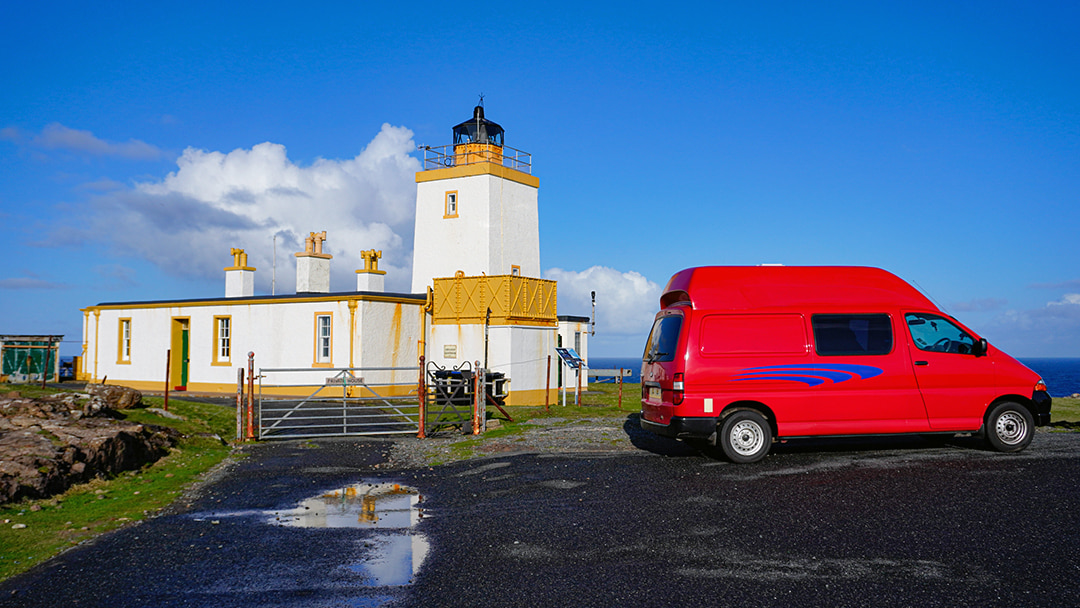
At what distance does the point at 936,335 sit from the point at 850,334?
129cm

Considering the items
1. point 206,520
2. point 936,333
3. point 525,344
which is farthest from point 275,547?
point 525,344

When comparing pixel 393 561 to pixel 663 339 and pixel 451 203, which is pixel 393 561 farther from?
pixel 451 203

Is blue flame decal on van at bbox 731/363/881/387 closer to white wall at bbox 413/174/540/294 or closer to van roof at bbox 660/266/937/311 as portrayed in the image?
van roof at bbox 660/266/937/311

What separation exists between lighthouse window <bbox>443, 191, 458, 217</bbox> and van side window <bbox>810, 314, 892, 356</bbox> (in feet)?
64.3

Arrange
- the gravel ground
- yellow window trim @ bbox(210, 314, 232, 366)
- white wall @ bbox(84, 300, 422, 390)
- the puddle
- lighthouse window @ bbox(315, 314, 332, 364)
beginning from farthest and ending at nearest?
yellow window trim @ bbox(210, 314, 232, 366) → lighthouse window @ bbox(315, 314, 332, 364) → white wall @ bbox(84, 300, 422, 390) → the gravel ground → the puddle

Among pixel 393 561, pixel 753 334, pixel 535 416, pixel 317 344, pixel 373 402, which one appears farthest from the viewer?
pixel 317 344

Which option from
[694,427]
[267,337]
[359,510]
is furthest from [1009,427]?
[267,337]

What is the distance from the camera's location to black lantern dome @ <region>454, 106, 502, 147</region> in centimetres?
3055

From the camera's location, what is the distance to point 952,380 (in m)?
10.6

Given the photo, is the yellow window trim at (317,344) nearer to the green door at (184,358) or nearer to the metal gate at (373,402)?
the metal gate at (373,402)

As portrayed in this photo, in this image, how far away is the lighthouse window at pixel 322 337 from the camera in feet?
83.4

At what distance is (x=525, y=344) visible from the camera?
83.6 feet

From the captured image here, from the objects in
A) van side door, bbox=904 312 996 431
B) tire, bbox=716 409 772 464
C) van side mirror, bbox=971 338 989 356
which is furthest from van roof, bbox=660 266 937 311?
tire, bbox=716 409 772 464

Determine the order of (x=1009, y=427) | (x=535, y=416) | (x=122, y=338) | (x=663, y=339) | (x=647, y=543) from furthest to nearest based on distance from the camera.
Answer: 1. (x=122, y=338)
2. (x=535, y=416)
3. (x=663, y=339)
4. (x=1009, y=427)
5. (x=647, y=543)
